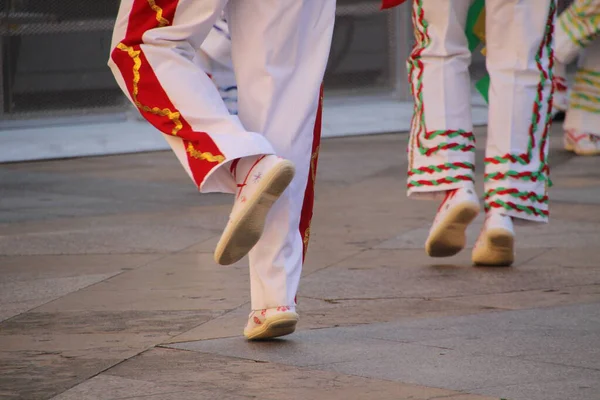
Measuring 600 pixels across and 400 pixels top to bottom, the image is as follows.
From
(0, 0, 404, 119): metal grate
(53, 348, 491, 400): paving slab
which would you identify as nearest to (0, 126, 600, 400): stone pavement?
(53, 348, 491, 400): paving slab

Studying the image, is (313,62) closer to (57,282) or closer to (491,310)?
→ (491,310)

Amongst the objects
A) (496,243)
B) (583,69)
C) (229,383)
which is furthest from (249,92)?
(583,69)

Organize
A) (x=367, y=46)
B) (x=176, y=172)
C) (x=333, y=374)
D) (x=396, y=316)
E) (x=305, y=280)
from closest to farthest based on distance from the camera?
(x=333, y=374) → (x=396, y=316) → (x=305, y=280) → (x=176, y=172) → (x=367, y=46)

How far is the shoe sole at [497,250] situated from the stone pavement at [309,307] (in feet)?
0.11

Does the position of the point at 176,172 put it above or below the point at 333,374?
below

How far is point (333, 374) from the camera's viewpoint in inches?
106

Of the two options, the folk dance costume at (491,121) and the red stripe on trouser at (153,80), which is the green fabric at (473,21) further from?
the red stripe on trouser at (153,80)

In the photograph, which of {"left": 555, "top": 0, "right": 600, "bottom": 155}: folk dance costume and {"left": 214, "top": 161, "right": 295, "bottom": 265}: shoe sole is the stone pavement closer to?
{"left": 214, "top": 161, "right": 295, "bottom": 265}: shoe sole

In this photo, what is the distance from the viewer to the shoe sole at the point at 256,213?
2.70 meters

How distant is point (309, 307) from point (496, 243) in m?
0.73

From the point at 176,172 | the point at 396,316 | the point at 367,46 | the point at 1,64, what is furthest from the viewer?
the point at 367,46

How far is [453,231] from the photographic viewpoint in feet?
12.6

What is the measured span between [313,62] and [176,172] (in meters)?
3.30

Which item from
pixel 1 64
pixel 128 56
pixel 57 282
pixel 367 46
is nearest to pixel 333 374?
pixel 128 56
